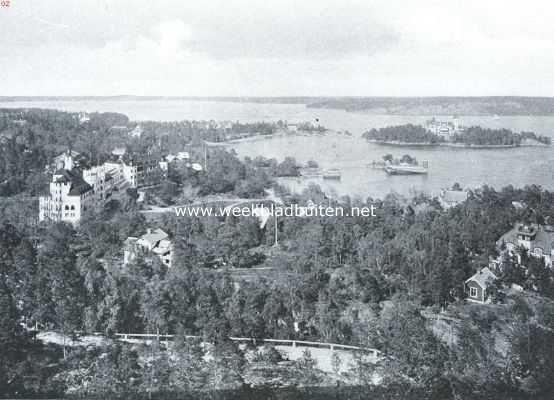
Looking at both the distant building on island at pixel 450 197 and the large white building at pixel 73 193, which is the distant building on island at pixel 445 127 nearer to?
the distant building on island at pixel 450 197

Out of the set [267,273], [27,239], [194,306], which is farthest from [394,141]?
[27,239]

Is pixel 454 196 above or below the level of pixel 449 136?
below

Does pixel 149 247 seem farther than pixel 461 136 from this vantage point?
No

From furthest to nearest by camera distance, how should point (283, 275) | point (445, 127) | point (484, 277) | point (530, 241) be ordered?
point (445, 127), point (283, 275), point (530, 241), point (484, 277)

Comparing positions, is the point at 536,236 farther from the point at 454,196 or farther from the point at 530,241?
the point at 454,196

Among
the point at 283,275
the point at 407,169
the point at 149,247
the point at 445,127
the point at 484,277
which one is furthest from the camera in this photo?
the point at 407,169

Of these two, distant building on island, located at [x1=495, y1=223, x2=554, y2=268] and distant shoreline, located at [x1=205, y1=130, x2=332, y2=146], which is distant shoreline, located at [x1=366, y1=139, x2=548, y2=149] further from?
distant building on island, located at [x1=495, y1=223, x2=554, y2=268]

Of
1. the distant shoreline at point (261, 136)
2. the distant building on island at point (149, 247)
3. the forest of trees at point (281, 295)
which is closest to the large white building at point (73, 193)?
the forest of trees at point (281, 295)

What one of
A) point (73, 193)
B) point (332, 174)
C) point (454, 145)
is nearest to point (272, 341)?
point (332, 174)
